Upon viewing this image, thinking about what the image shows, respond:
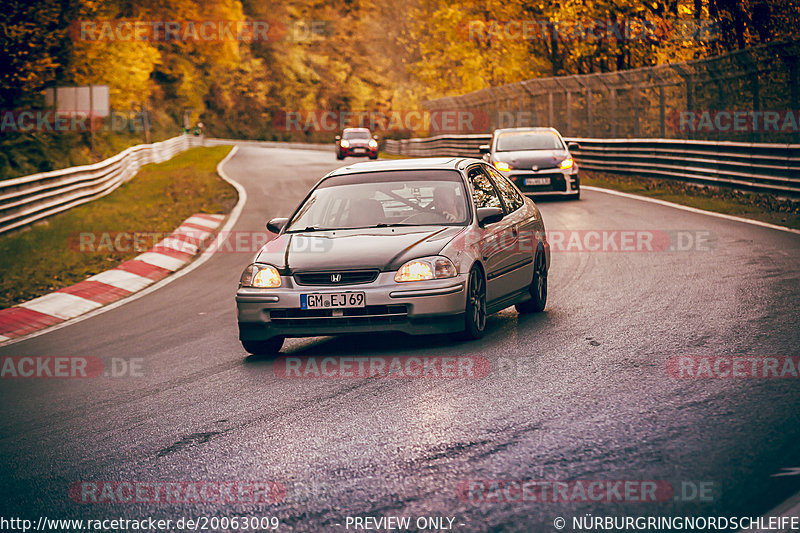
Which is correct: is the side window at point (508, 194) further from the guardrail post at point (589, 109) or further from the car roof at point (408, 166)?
the guardrail post at point (589, 109)

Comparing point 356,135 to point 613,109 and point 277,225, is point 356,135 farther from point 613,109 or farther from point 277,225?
point 277,225

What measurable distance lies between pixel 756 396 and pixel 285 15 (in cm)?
9981

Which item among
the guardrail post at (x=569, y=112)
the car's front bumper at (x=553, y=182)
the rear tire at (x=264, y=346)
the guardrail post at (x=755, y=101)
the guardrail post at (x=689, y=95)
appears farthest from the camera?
the guardrail post at (x=569, y=112)

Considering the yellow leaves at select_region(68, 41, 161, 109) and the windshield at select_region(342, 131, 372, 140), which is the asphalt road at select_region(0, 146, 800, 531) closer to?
the yellow leaves at select_region(68, 41, 161, 109)

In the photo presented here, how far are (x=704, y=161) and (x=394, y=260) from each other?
16.3 m

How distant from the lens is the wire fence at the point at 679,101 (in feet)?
63.0

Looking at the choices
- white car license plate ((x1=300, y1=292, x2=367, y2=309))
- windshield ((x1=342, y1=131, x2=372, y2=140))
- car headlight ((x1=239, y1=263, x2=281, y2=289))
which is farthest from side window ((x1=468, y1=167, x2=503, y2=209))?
windshield ((x1=342, y1=131, x2=372, y2=140))

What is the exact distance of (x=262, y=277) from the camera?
27.0 feet

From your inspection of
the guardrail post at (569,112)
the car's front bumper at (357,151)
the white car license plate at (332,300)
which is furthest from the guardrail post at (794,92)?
the car's front bumper at (357,151)

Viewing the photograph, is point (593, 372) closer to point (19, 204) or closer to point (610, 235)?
point (610, 235)

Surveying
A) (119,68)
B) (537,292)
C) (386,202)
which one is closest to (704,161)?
(537,292)

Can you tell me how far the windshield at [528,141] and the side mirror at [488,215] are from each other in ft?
48.4

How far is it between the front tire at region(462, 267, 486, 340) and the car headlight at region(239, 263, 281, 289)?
1458mm

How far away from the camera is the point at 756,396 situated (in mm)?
6090
